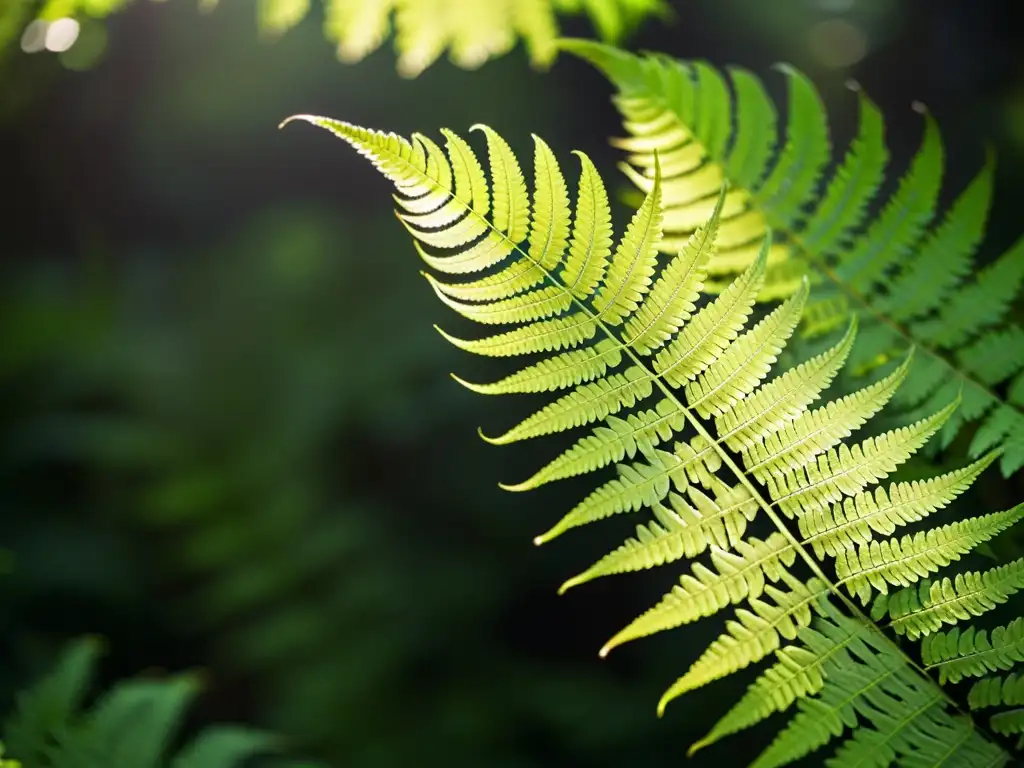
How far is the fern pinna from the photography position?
0.60 metres

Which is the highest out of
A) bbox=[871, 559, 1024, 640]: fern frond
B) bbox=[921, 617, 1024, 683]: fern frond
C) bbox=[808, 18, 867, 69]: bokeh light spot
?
bbox=[808, 18, 867, 69]: bokeh light spot

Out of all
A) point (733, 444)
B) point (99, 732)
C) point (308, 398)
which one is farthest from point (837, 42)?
point (99, 732)

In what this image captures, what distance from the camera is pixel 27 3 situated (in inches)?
45.3

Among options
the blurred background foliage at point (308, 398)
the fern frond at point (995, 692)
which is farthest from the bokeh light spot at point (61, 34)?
the fern frond at point (995, 692)

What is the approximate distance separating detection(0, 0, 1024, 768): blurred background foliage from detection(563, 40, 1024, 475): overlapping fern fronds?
49.9 inches

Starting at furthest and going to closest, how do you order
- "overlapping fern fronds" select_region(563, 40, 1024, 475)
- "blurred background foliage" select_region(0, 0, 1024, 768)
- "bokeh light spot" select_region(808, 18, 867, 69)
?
"bokeh light spot" select_region(808, 18, 867, 69) < "blurred background foliage" select_region(0, 0, 1024, 768) < "overlapping fern fronds" select_region(563, 40, 1024, 475)

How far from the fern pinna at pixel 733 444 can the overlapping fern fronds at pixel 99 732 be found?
69cm

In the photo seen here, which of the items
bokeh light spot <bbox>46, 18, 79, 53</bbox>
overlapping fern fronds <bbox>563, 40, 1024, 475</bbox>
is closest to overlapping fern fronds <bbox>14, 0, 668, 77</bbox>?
bokeh light spot <bbox>46, 18, 79, 53</bbox>

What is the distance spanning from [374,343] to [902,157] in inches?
74.2

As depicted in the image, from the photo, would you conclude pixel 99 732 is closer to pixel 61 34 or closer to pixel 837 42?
pixel 61 34

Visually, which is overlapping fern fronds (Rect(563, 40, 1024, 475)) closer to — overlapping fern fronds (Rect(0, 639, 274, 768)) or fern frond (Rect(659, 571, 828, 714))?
fern frond (Rect(659, 571, 828, 714))

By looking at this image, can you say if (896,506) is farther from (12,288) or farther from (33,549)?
(12,288)

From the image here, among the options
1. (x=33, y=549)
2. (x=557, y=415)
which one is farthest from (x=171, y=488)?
(x=557, y=415)

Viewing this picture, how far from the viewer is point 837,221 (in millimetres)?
940
